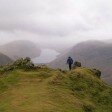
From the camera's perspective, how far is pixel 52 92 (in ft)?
172

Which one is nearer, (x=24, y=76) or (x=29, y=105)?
(x=29, y=105)

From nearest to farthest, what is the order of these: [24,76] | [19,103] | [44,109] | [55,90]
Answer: [44,109] < [19,103] < [55,90] < [24,76]

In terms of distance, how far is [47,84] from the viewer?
56.2m

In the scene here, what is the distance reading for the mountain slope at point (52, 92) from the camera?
148ft

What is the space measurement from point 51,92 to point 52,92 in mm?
192

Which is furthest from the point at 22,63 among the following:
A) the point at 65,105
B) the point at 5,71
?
the point at 65,105

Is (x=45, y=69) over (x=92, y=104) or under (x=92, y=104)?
over

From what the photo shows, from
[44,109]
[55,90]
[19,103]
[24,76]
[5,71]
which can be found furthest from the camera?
[5,71]

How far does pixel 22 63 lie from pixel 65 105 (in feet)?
70.3

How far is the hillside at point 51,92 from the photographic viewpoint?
45.2m

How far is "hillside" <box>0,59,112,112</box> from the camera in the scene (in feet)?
148

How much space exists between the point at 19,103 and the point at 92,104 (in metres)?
15.3

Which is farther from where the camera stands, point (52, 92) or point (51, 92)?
point (52, 92)

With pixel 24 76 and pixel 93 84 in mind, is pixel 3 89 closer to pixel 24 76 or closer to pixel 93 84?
pixel 24 76
